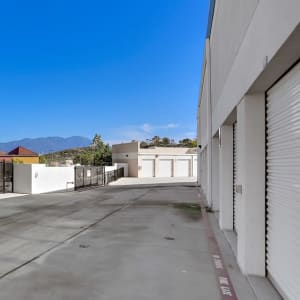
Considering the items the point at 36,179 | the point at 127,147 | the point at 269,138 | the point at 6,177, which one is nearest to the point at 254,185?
the point at 269,138

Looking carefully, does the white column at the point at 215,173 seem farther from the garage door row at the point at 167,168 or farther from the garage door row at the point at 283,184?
the garage door row at the point at 167,168

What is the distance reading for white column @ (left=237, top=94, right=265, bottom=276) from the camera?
4.71 m

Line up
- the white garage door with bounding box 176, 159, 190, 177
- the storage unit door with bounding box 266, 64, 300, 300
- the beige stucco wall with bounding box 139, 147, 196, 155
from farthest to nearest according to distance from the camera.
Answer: the white garage door with bounding box 176, 159, 190, 177 → the beige stucco wall with bounding box 139, 147, 196, 155 → the storage unit door with bounding box 266, 64, 300, 300

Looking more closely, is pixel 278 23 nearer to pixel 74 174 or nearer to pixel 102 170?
pixel 74 174

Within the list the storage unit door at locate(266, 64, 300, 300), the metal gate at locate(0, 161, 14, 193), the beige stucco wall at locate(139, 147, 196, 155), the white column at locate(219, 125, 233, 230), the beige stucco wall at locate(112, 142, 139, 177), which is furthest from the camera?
the beige stucco wall at locate(139, 147, 196, 155)

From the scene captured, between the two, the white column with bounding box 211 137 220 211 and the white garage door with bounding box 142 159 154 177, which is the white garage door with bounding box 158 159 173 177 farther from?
the white column with bounding box 211 137 220 211

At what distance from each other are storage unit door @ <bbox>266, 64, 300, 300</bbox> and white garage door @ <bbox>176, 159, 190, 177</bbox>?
144 feet

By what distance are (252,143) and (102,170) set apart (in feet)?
85.5

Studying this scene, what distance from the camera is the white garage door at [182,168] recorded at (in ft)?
159

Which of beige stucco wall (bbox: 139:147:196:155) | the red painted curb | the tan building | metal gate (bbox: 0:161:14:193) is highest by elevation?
beige stucco wall (bbox: 139:147:196:155)

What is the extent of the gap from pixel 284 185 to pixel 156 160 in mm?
42970

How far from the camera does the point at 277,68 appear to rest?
3666mm

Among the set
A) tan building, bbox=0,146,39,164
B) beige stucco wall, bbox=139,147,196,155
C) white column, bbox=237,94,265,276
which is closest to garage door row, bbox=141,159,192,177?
beige stucco wall, bbox=139,147,196,155

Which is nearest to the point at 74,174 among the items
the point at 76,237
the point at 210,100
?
the point at 210,100
